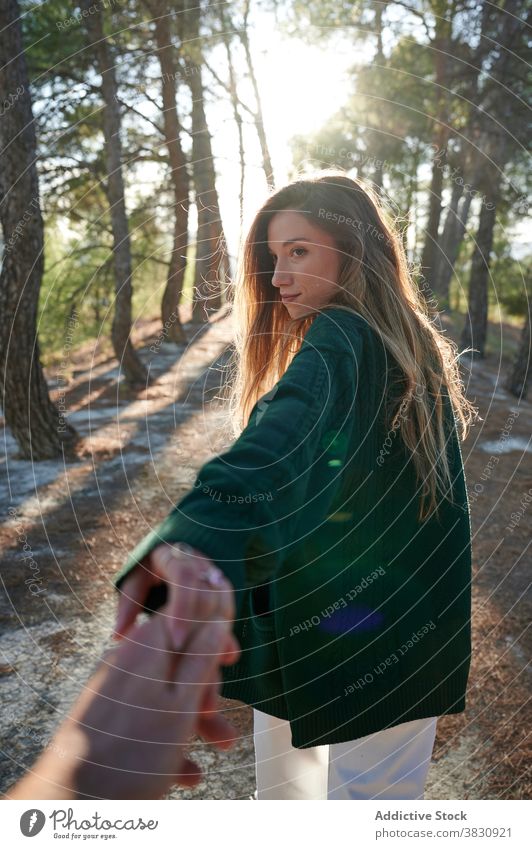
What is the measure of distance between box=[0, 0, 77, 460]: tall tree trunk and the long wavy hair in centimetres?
487

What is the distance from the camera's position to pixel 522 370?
37.4 feet

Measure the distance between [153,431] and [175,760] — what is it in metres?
7.67

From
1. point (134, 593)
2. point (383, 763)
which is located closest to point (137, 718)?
point (134, 593)

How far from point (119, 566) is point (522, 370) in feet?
29.2

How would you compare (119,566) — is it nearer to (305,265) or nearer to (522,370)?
(305,265)

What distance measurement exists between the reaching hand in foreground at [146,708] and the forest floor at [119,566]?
5.73 feet

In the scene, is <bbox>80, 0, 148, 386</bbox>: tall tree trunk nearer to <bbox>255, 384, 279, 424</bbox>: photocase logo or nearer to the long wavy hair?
the long wavy hair

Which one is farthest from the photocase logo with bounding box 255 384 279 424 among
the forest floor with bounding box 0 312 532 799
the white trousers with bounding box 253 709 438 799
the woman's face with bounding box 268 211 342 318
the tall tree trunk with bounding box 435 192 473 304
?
the tall tree trunk with bounding box 435 192 473 304

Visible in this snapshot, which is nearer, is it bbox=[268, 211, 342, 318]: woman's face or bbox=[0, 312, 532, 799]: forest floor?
bbox=[268, 211, 342, 318]: woman's face

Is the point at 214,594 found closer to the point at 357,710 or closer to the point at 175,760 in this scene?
the point at 175,760

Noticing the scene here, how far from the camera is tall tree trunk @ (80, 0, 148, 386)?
9.71 metres
